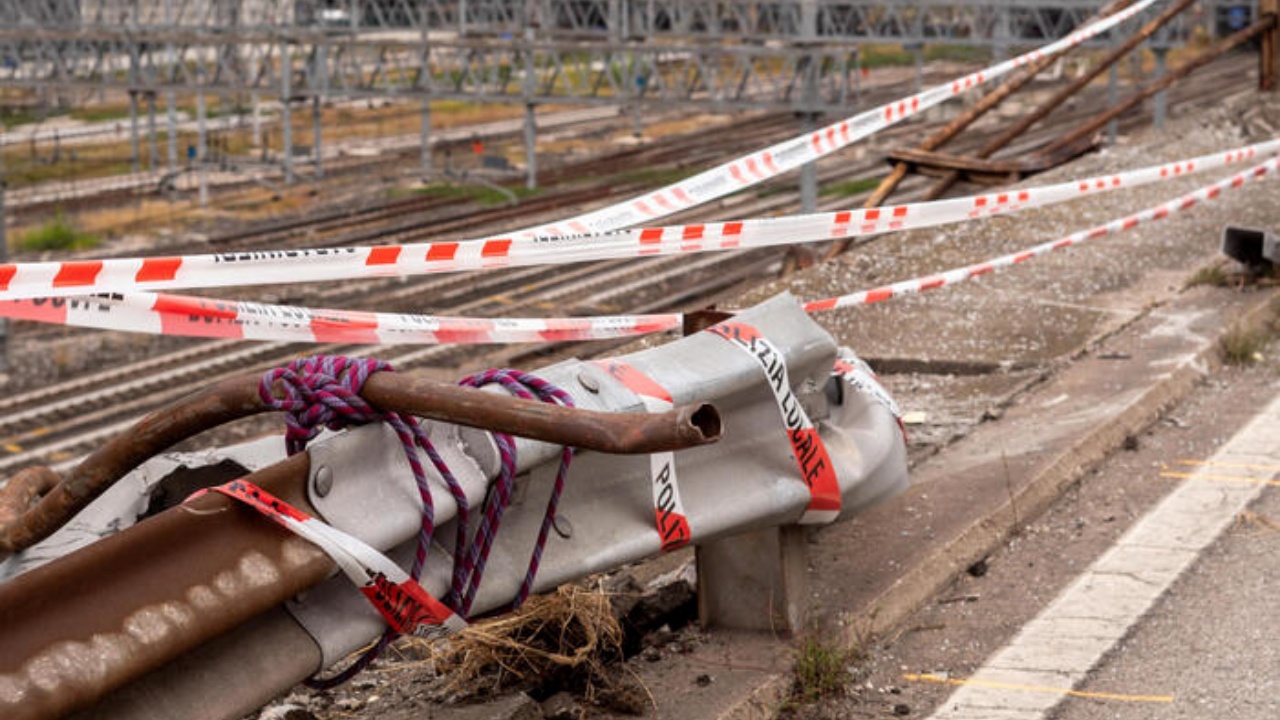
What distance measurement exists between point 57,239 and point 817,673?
102 feet

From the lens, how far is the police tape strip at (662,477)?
13.3 ft

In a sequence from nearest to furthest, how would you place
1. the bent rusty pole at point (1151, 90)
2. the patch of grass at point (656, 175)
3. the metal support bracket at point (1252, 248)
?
the metal support bracket at point (1252, 248)
the bent rusty pole at point (1151, 90)
the patch of grass at point (656, 175)

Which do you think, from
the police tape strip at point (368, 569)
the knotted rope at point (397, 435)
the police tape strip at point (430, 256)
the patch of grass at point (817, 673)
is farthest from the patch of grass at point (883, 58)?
the police tape strip at point (368, 569)

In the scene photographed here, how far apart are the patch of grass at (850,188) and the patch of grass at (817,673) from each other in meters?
32.1

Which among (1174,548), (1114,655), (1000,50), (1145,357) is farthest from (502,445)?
(1000,50)

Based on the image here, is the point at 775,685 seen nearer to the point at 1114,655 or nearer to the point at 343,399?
the point at 1114,655

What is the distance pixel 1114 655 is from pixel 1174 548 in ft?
2.99

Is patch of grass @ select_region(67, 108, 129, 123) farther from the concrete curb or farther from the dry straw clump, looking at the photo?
the dry straw clump

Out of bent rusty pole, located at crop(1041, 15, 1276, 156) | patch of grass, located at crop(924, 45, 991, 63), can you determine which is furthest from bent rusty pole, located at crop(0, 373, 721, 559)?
patch of grass, located at crop(924, 45, 991, 63)

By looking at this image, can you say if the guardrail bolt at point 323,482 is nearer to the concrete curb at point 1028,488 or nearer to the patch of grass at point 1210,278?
the concrete curb at point 1028,488

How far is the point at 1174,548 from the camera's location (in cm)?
555

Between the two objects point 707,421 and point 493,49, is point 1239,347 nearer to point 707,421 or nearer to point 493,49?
point 707,421

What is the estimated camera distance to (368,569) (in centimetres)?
332

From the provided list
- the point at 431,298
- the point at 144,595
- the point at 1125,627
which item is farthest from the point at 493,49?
the point at 144,595
